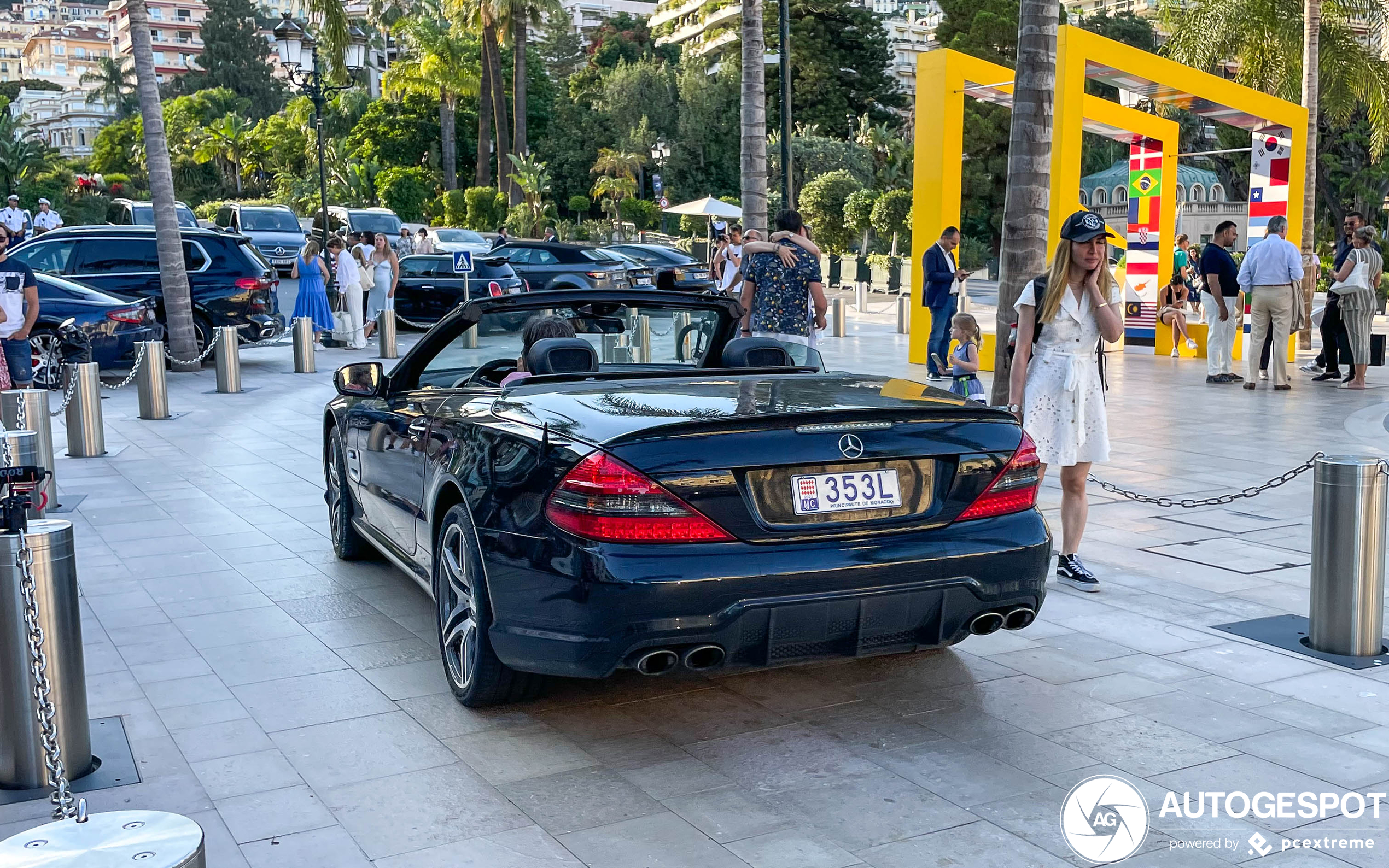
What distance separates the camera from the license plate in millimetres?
4191

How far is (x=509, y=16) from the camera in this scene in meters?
51.3

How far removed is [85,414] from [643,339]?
605cm

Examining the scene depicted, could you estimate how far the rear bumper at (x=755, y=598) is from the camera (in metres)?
4.02

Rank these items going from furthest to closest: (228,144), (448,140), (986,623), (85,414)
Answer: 1. (228,144)
2. (448,140)
3. (85,414)
4. (986,623)

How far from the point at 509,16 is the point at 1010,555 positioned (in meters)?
50.3

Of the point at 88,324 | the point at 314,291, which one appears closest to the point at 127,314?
the point at 88,324

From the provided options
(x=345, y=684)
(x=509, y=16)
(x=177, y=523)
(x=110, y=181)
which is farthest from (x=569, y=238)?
(x=345, y=684)

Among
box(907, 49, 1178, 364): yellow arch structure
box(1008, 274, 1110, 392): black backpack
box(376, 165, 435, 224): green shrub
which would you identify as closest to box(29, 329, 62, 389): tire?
box(907, 49, 1178, 364): yellow arch structure

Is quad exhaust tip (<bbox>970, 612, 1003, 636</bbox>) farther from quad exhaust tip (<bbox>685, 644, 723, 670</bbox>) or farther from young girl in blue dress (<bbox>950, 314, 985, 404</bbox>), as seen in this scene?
young girl in blue dress (<bbox>950, 314, 985, 404</bbox>)

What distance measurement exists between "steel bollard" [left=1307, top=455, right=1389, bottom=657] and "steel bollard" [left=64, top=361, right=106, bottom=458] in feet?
29.5

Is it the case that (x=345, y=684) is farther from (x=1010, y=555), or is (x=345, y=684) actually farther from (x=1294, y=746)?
(x=1294, y=746)

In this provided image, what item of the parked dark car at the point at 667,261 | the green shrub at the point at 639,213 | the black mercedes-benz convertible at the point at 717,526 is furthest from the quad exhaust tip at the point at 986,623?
the green shrub at the point at 639,213

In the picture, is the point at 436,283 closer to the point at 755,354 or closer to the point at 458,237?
the point at 458,237

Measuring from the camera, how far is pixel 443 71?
56.4 metres
